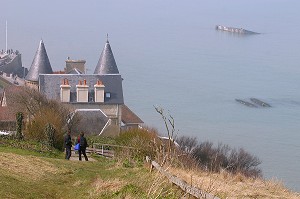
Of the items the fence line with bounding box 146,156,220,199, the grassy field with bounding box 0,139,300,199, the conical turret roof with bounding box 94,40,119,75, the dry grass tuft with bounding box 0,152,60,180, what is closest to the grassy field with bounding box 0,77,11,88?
the conical turret roof with bounding box 94,40,119,75

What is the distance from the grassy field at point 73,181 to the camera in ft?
23.1

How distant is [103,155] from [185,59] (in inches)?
2141

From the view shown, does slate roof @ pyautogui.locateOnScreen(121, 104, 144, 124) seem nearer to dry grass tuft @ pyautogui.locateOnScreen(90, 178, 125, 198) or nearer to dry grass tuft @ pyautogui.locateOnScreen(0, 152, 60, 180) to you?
dry grass tuft @ pyautogui.locateOnScreen(0, 152, 60, 180)

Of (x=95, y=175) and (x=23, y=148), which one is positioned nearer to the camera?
(x=95, y=175)

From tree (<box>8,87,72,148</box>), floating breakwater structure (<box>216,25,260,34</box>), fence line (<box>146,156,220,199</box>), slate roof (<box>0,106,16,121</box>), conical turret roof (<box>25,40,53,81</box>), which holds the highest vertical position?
floating breakwater structure (<box>216,25,260,34</box>)

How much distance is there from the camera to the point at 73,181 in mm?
8852

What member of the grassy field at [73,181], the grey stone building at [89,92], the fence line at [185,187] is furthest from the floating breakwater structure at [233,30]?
the fence line at [185,187]

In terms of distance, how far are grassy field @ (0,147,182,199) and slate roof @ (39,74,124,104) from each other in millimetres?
19097

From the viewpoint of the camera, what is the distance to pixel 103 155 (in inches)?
615

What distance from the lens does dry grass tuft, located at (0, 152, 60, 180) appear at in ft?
28.5

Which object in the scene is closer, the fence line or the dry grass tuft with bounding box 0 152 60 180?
the fence line

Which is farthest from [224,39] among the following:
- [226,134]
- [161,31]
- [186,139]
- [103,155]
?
[103,155]

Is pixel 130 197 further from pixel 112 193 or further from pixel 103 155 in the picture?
pixel 103 155

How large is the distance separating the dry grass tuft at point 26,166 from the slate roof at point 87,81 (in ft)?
64.1
